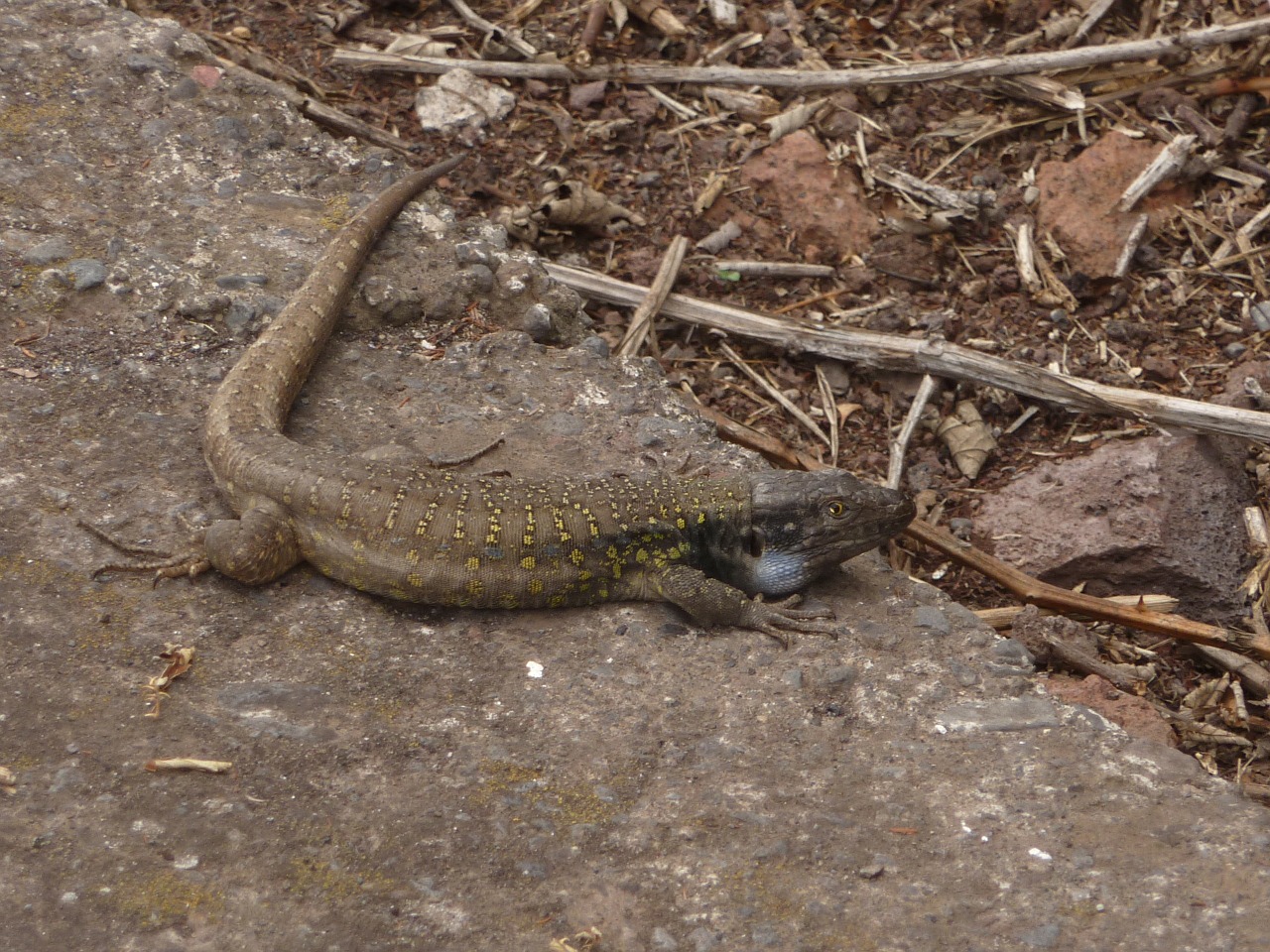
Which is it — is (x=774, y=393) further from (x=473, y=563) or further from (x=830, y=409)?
(x=473, y=563)

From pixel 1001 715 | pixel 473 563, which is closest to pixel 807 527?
pixel 1001 715

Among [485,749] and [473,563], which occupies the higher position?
[473,563]

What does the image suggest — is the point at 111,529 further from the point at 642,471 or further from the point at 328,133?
the point at 328,133

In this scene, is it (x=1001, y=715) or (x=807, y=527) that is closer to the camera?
(x=1001, y=715)

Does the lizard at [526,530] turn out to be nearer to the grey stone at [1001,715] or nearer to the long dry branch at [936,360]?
the grey stone at [1001,715]

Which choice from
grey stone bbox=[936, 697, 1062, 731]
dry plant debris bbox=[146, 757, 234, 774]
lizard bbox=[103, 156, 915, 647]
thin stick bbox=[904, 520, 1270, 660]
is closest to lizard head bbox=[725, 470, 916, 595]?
lizard bbox=[103, 156, 915, 647]

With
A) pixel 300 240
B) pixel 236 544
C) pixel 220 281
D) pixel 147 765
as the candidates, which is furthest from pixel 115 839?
pixel 300 240
